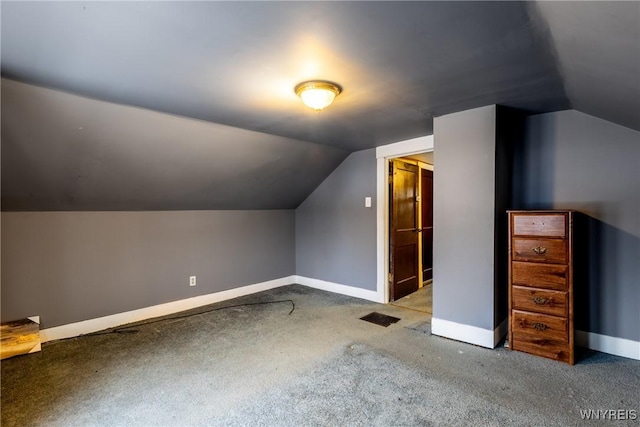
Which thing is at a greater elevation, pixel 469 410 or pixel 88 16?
pixel 88 16

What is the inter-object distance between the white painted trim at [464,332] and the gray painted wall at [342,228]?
4.03 ft

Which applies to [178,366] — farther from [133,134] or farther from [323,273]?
[323,273]

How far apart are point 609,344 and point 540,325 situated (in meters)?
0.64

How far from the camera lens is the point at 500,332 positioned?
2758 millimetres

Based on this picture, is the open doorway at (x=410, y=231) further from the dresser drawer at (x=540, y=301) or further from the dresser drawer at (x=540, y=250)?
the dresser drawer at (x=540, y=250)

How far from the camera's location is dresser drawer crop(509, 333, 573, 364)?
2.36 m

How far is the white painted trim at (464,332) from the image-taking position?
2633 millimetres

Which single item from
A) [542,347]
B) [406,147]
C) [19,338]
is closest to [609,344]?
[542,347]

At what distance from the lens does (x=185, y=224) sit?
12.4 feet

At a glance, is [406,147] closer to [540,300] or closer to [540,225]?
[540,225]

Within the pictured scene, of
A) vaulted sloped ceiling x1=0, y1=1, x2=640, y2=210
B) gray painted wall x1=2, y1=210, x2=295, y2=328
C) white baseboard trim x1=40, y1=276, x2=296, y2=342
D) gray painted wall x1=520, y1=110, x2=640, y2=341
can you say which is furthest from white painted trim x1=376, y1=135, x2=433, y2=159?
white baseboard trim x1=40, y1=276, x2=296, y2=342

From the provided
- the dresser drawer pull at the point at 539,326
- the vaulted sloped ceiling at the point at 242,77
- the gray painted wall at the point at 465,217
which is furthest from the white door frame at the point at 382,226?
the dresser drawer pull at the point at 539,326

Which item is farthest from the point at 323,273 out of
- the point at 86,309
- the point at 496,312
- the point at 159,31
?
the point at 159,31

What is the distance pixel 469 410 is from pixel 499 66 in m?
1.95
